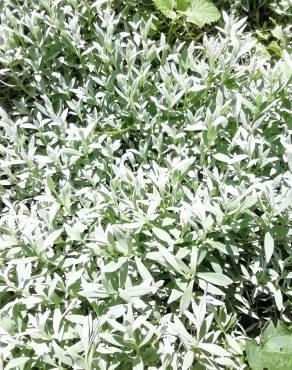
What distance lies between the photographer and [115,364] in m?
1.60

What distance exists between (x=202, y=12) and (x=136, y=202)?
4.15 feet

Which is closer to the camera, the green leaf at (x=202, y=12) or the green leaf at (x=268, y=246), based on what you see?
the green leaf at (x=268, y=246)

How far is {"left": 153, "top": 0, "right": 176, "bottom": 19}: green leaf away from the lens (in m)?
2.45

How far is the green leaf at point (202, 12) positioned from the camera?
2.51 m

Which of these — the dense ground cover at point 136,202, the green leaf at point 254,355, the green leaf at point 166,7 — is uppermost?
the green leaf at point 166,7

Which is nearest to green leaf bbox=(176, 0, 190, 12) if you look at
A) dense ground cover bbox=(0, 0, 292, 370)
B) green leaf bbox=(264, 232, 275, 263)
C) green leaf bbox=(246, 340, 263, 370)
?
dense ground cover bbox=(0, 0, 292, 370)

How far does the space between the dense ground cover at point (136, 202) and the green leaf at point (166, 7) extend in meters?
0.15

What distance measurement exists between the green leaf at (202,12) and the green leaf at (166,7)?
9 centimetres

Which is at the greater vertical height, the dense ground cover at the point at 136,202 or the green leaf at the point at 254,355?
the dense ground cover at the point at 136,202

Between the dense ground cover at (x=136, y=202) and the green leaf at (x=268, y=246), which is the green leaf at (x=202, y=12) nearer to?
the dense ground cover at (x=136, y=202)

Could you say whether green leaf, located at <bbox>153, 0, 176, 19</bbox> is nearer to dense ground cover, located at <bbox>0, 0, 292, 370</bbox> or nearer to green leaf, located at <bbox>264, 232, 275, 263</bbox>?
dense ground cover, located at <bbox>0, 0, 292, 370</bbox>

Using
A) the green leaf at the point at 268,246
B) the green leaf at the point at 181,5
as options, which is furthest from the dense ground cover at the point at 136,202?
the green leaf at the point at 181,5

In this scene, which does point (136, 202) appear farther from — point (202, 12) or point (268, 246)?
point (202, 12)

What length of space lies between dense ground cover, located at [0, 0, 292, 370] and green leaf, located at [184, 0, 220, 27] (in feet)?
0.96
